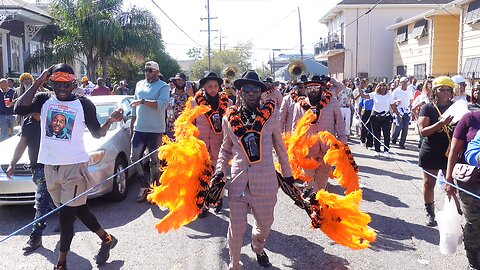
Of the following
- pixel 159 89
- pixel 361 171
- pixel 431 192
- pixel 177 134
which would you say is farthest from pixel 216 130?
pixel 361 171

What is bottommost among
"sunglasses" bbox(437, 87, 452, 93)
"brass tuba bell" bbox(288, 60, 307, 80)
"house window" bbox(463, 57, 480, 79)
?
"sunglasses" bbox(437, 87, 452, 93)

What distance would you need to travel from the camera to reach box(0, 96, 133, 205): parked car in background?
6312 millimetres

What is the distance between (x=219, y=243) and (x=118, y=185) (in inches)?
95.4

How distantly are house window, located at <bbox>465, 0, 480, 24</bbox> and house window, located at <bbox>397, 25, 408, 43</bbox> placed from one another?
32.7 feet

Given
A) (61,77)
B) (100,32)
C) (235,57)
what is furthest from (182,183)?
(235,57)

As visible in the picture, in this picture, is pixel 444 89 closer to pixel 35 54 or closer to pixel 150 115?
pixel 150 115

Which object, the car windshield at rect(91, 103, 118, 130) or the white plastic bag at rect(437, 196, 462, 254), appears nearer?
the white plastic bag at rect(437, 196, 462, 254)

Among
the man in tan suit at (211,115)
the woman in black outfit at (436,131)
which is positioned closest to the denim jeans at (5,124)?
the man in tan suit at (211,115)

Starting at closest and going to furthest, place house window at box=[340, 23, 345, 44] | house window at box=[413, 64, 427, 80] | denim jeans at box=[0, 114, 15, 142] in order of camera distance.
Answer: denim jeans at box=[0, 114, 15, 142] < house window at box=[413, 64, 427, 80] < house window at box=[340, 23, 345, 44]

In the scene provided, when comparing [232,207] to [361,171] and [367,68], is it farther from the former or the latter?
[367,68]

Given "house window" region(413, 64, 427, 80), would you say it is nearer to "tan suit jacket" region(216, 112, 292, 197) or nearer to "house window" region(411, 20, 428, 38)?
"house window" region(411, 20, 428, 38)

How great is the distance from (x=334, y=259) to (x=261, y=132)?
5.27 feet

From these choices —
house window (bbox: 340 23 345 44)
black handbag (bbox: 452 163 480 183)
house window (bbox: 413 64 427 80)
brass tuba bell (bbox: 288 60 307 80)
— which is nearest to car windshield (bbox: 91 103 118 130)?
brass tuba bell (bbox: 288 60 307 80)

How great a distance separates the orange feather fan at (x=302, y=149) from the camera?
6.20 meters
